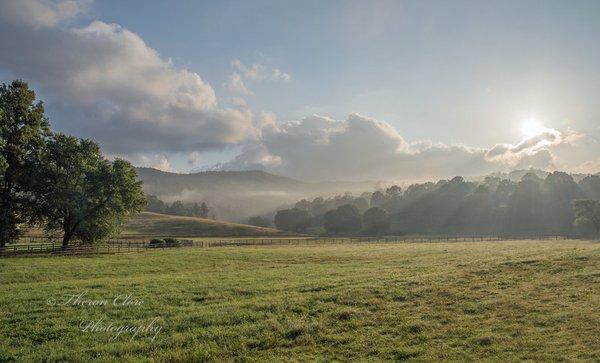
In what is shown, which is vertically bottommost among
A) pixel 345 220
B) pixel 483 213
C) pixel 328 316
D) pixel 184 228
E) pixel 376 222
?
pixel 328 316

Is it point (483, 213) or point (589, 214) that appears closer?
point (589, 214)

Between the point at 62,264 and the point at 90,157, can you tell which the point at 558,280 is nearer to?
the point at 62,264

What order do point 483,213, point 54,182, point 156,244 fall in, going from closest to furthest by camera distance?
point 54,182
point 156,244
point 483,213

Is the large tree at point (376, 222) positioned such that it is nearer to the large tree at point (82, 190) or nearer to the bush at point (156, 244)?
the bush at point (156, 244)

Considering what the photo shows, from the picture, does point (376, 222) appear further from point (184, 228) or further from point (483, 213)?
point (184, 228)

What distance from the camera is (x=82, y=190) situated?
55156 mm

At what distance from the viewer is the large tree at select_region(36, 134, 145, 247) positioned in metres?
52.6

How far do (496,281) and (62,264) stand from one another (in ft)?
127

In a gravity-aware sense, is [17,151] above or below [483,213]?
above

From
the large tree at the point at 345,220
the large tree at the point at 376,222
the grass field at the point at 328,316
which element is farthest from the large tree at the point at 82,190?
the large tree at the point at 345,220

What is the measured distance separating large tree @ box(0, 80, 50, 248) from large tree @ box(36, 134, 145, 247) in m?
1.68

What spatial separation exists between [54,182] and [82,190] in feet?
11.4

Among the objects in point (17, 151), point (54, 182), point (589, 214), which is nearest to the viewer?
point (17, 151)

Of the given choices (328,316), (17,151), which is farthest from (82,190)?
(328,316)
